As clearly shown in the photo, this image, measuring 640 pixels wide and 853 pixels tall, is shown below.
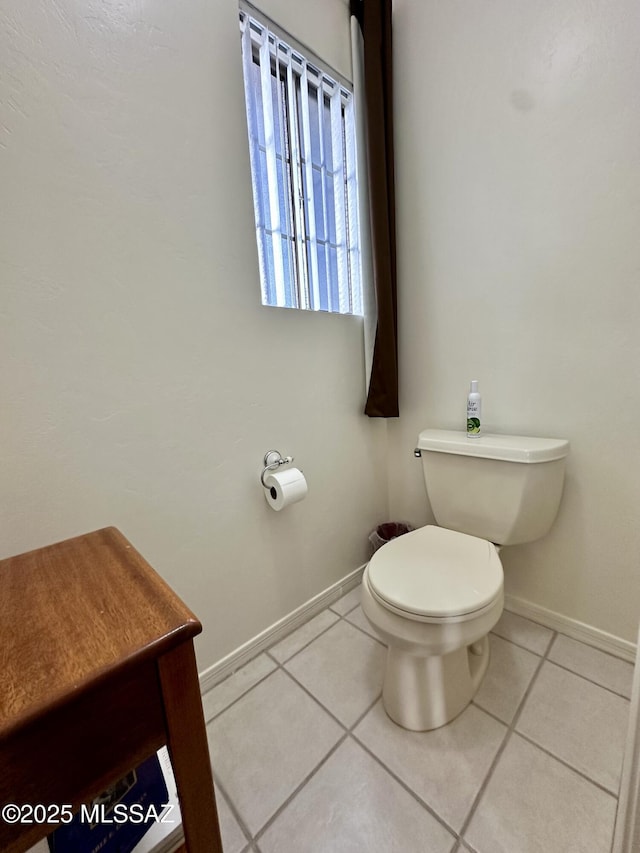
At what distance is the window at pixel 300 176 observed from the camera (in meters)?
1.14

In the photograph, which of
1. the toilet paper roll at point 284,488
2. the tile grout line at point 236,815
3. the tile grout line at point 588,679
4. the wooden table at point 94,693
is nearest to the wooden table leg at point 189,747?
the wooden table at point 94,693

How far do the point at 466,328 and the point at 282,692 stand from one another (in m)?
1.41

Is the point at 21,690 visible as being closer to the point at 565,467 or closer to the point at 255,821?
the point at 255,821

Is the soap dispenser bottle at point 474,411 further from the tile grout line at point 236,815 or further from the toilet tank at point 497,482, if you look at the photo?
the tile grout line at point 236,815

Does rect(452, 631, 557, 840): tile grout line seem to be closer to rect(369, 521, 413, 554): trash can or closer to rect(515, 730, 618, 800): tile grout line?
rect(515, 730, 618, 800): tile grout line

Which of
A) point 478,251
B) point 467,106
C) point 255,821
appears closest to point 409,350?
point 478,251

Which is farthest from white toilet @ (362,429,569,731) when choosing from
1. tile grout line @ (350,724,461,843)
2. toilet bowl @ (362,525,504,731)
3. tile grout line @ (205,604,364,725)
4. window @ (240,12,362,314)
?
window @ (240,12,362,314)

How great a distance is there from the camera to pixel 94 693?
39 centimetres

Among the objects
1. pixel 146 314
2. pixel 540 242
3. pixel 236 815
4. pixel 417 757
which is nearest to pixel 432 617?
pixel 417 757

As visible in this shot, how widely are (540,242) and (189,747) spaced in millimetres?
1511

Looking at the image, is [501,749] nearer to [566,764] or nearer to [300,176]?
[566,764]

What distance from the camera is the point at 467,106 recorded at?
1.19 meters

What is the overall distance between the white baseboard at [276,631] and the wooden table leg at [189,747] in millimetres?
563

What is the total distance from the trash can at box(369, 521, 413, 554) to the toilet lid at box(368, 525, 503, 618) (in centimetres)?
46
